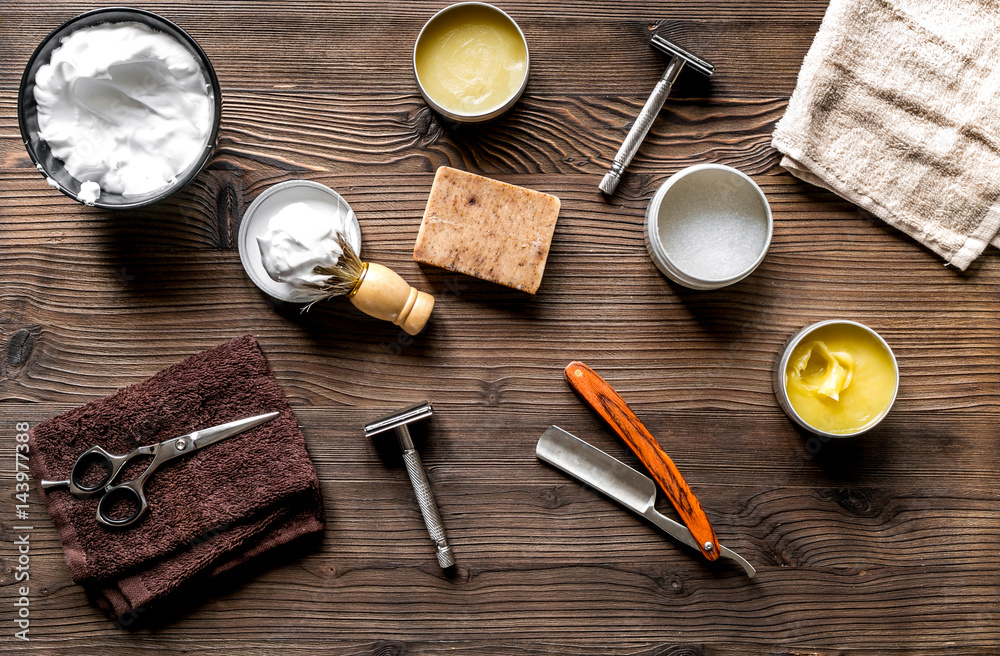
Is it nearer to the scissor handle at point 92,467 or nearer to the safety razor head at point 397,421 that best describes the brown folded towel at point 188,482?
the scissor handle at point 92,467

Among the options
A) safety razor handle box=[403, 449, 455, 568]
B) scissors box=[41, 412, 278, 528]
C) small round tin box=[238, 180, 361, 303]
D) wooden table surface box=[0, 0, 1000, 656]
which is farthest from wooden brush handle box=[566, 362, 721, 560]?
scissors box=[41, 412, 278, 528]

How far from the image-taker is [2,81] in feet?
3.20

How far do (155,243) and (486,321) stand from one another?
1.86 feet

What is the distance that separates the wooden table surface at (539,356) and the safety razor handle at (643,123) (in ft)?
0.14

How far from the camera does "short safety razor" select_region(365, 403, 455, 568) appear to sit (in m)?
0.92

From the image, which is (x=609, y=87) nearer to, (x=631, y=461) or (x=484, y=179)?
(x=484, y=179)

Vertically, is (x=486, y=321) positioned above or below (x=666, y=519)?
above

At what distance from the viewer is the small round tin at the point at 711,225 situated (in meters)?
0.96

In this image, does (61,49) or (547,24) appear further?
(547,24)

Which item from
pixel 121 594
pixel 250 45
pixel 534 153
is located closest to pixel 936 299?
pixel 534 153

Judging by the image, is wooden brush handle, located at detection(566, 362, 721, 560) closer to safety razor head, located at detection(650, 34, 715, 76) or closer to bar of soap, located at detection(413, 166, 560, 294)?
bar of soap, located at detection(413, 166, 560, 294)

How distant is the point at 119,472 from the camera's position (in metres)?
0.92

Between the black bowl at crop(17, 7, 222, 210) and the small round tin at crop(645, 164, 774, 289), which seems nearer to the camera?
the black bowl at crop(17, 7, 222, 210)

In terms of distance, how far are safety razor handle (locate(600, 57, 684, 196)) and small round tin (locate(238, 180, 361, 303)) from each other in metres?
0.43
